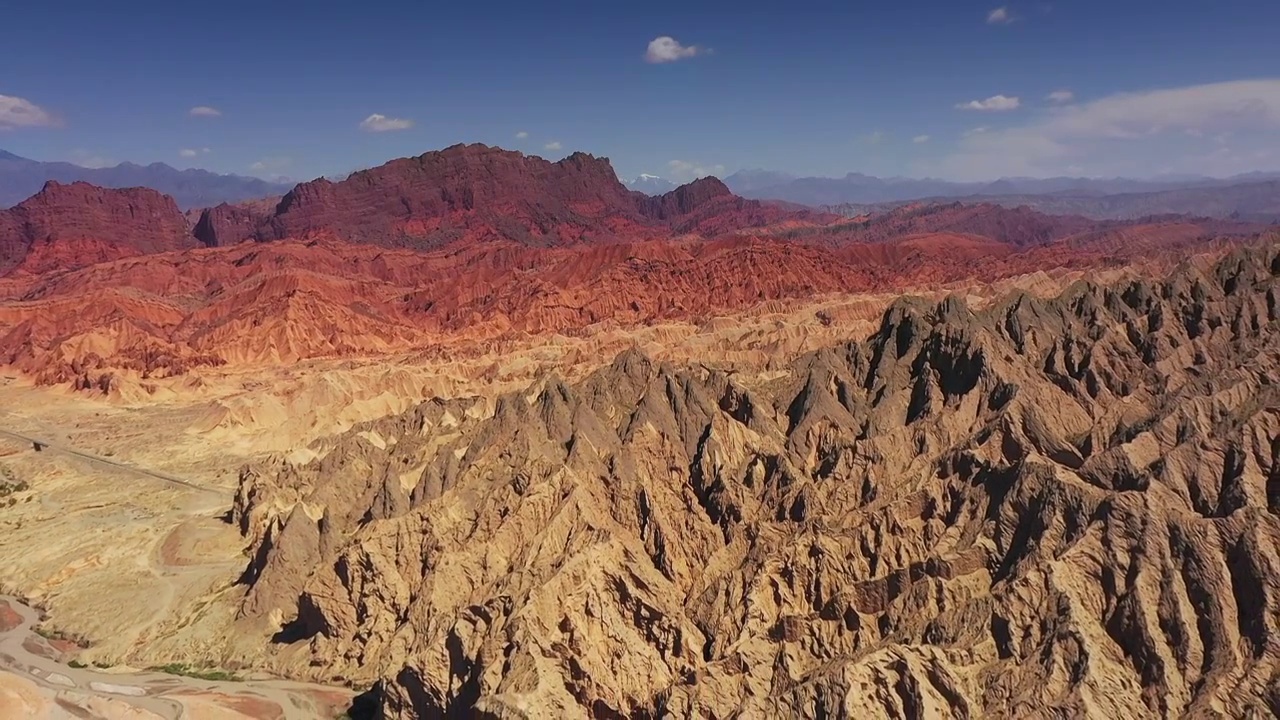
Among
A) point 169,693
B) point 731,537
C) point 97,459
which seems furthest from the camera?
point 97,459

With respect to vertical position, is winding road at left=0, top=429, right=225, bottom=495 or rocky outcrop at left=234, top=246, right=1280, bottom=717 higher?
rocky outcrop at left=234, top=246, right=1280, bottom=717

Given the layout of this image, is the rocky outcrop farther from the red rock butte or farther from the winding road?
the red rock butte

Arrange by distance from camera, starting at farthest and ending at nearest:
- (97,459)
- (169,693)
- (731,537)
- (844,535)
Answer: (97,459) → (731,537) → (169,693) → (844,535)

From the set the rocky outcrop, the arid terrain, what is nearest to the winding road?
the arid terrain

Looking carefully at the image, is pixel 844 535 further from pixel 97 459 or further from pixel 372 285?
pixel 372 285

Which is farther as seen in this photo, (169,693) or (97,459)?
(97,459)

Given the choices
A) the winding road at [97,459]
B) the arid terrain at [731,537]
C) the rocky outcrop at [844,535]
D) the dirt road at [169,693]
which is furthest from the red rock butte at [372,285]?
the rocky outcrop at [844,535]

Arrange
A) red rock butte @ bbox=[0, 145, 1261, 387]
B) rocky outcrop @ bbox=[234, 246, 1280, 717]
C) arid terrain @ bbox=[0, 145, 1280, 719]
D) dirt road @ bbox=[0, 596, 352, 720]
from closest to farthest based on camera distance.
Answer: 1. rocky outcrop @ bbox=[234, 246, 1280, 717]
2. arid terrain @ bbox=[0, 145, 1280, 719]
3. dirt road @ bbox=[0, 596, 352, 720]
4. red rock butte @ bbox=[0, 145, 1261, 387]

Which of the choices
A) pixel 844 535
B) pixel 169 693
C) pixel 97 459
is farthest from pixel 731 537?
pixel 97 459

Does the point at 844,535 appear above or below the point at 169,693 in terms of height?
above

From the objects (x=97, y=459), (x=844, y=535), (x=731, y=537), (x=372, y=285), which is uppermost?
(x=372, y=285)
